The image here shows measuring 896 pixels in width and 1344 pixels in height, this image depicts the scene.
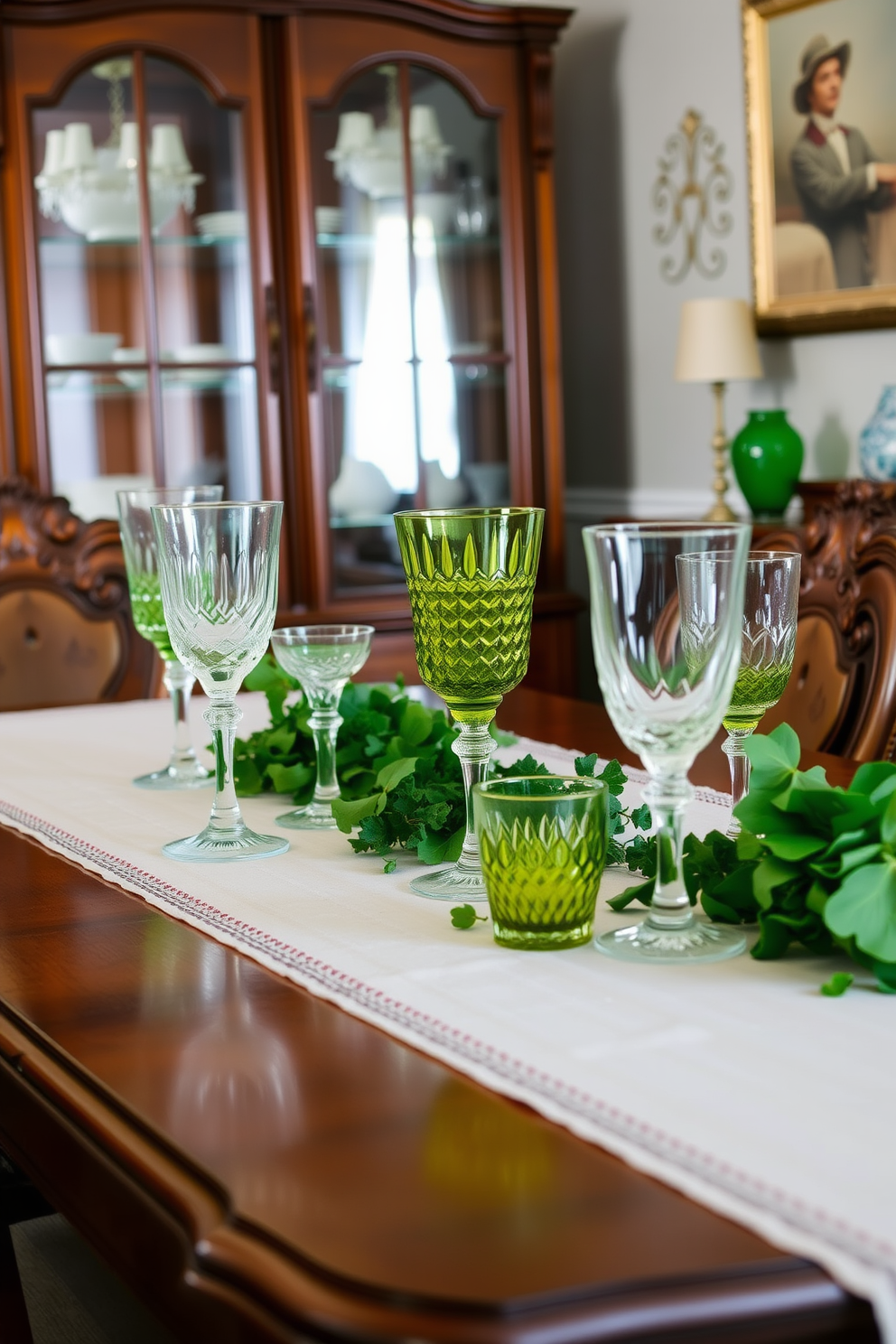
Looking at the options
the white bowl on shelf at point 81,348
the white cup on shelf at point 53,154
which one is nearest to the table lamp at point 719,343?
the white bowl on shelf at point 81,348

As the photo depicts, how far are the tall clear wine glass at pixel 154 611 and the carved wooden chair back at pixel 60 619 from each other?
81 cm

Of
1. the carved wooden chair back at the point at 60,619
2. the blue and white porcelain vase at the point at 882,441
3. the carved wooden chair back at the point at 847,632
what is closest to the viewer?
the carved wooden chair back at the point at 847,632

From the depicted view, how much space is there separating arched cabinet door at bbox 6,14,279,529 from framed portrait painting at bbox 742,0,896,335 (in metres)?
1.04

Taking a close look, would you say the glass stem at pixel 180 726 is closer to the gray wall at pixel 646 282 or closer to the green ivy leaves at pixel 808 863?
the green ivy leaves at pixel 808 863

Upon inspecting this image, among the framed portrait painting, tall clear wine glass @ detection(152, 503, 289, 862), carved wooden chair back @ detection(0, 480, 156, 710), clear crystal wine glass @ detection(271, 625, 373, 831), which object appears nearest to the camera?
tall clear wine glass @ detection(152, 503, 289, 862)

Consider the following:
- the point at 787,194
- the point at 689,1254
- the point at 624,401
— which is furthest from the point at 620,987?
the point at 624,401

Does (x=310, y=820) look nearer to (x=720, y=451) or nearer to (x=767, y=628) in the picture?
(x=767, y=628)

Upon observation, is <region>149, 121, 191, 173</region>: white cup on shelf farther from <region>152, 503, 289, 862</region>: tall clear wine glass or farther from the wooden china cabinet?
<region>152, 503, 289, 862</region>: tall clear wine glass

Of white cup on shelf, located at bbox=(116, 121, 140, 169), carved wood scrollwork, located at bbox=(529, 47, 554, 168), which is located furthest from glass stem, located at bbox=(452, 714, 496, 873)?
carved wood scrollwork, located at bbox=(529, 47, 554, 168)

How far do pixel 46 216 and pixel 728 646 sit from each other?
2889mm

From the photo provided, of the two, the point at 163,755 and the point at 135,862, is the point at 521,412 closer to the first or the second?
the point at 163,755

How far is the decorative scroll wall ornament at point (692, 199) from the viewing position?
3.53 meters

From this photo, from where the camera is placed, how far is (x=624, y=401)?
3.99 metres

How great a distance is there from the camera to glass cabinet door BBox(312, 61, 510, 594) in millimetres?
3498
